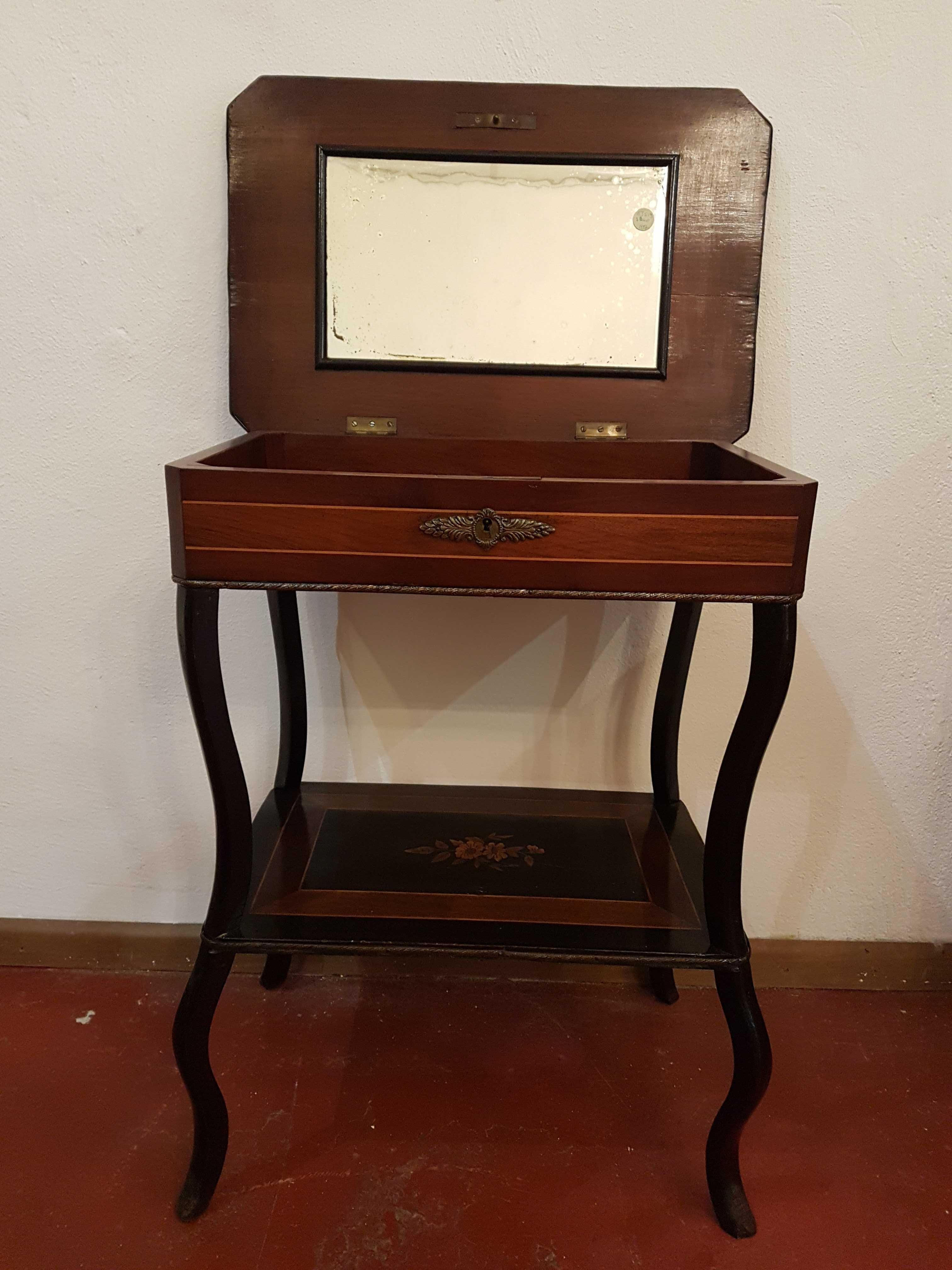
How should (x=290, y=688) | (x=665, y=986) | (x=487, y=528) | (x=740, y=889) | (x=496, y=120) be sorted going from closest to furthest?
→ (x=487, y=528)
(x=740, y=889)
(x=496, y=120)
(x=290, y=688)
(x=665, y=986)

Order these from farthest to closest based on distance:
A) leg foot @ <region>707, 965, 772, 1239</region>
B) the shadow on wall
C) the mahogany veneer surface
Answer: the shadow on wall, leg foot @ <region>707, 965, 772, 1239</region>, the mahogany veneer surface

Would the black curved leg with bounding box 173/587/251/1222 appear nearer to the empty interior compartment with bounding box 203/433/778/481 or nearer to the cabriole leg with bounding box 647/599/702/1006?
the empty interior compartment with bounding box 203/433/778/481

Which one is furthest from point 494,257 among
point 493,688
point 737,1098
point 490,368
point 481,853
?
point 737,1098

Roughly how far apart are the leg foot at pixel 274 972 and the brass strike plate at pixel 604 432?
1.05 meters

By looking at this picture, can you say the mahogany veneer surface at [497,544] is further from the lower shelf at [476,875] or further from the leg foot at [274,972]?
the leg foot at [274,972]

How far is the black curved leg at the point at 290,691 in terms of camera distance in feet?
4.66

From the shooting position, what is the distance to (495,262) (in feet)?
4.27

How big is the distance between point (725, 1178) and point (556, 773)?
0.66 meters

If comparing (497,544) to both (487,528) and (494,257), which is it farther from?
(494,257)

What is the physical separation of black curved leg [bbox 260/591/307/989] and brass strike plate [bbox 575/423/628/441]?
531 mm

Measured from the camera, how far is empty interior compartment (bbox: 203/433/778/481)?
4.26 ft

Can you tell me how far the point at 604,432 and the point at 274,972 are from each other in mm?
1105

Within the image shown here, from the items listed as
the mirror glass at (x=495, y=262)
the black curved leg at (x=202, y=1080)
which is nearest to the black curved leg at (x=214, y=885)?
the black curved leg at (x=202, y=1080)

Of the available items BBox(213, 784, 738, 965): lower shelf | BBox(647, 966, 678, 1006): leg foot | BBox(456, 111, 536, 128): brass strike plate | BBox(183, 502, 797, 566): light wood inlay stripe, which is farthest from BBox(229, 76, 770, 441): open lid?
BBox(647, 966, 678, 1006): leg foot
